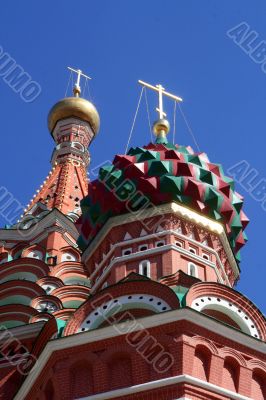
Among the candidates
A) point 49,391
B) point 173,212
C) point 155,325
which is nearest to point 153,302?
point 155,325

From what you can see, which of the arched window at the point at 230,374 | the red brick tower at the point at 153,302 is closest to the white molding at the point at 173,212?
the red brick tower at the point at 153,302

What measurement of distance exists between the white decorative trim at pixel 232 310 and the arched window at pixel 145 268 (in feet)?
4.98

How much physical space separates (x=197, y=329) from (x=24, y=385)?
9.02 ft

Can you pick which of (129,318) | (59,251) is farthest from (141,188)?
(59,251)

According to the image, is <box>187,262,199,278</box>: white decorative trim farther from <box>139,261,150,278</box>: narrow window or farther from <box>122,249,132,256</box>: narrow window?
<box>122,249,132,256</box>: narrow window

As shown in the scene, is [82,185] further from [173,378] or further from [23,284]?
[173,378]

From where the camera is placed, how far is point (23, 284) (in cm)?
1903

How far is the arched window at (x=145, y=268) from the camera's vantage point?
607 inches

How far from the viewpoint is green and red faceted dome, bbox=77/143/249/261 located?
1614 cm

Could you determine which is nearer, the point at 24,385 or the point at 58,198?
the point at 24,385

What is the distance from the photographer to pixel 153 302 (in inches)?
544

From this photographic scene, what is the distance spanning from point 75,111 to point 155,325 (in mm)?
16949

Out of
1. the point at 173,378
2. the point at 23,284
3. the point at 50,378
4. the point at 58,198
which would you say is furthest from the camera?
the point at 58,198

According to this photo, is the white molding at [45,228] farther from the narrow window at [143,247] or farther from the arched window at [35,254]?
the narrow window at [143,247]
